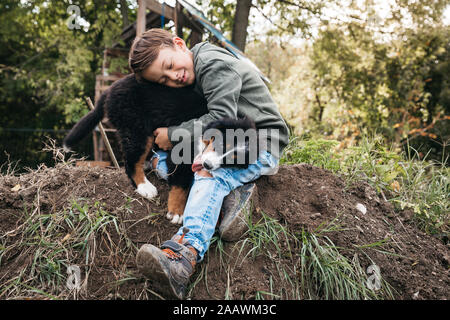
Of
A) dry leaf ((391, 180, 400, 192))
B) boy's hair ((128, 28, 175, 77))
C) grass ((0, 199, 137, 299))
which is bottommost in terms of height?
grass ((0, 199, 137, 299))

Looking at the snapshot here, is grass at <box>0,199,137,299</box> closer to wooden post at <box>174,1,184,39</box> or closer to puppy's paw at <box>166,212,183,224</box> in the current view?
puppy's paw at <box>166,212,183,224</box>

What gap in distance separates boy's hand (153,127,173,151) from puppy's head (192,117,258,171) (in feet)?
1.18

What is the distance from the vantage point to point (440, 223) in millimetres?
2650

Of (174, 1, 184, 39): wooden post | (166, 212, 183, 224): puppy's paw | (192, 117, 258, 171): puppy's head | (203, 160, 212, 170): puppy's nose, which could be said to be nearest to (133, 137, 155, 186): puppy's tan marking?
(166, 212, 183, 224): puppy's paw

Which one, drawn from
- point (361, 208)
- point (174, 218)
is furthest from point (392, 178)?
point (174, 218)

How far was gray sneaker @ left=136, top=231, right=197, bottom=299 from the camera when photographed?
1.71 metres

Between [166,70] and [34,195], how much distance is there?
1.57 metres

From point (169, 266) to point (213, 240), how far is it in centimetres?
46

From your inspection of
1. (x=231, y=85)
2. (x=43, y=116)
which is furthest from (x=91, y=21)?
(x=231, y=85)

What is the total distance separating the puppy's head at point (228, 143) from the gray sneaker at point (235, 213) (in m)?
0.26

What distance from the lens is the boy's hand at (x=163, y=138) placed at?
2387mm

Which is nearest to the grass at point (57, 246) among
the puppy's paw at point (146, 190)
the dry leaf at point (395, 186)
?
the puppy's paw at point (146, 190)

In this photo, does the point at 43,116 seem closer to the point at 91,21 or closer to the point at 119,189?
the point at 91,21

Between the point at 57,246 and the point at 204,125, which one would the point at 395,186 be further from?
the point at 57,246
